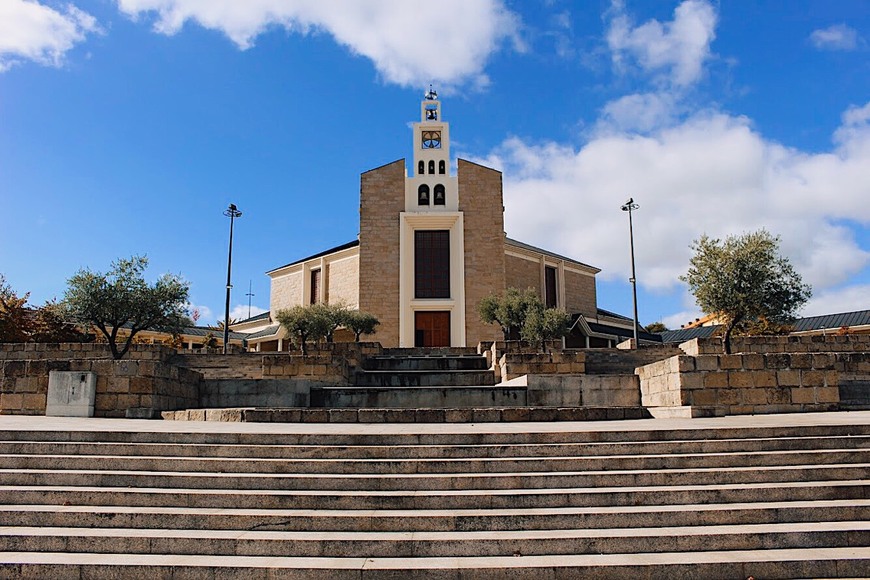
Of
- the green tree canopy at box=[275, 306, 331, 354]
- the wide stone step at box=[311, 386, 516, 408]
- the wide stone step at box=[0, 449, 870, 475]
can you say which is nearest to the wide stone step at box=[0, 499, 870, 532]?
the wide stone step at box=[0, 449, 870, 475]

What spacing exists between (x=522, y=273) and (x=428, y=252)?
6813 mm

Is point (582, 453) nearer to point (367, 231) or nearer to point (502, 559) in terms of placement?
point (502, 559)

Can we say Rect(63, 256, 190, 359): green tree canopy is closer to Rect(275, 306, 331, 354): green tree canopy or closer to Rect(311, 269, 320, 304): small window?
Rect(275, 306, 331, 354): green tree canopy

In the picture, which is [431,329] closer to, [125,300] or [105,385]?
[125,300]

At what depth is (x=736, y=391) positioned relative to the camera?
10891 millimetres

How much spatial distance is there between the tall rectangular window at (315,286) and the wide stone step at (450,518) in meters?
32.8

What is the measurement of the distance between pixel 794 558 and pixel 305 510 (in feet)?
13.8

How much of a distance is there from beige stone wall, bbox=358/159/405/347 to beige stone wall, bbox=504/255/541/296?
6.86 metres

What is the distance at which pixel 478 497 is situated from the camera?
6.07 m

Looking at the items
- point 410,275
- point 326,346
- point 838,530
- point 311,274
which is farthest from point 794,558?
point 311,274

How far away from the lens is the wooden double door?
3294cm

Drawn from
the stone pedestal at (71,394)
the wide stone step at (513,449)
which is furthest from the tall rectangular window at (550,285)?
the wide stone step at (513,449)

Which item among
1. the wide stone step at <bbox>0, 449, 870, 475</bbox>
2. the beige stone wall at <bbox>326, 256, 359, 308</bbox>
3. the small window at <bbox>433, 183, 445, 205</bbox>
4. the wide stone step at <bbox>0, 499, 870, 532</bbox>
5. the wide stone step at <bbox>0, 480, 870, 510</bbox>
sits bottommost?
the wide stone step at <bbox>0, 499, 870, 532</bbox>

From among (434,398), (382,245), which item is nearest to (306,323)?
(382,245)
